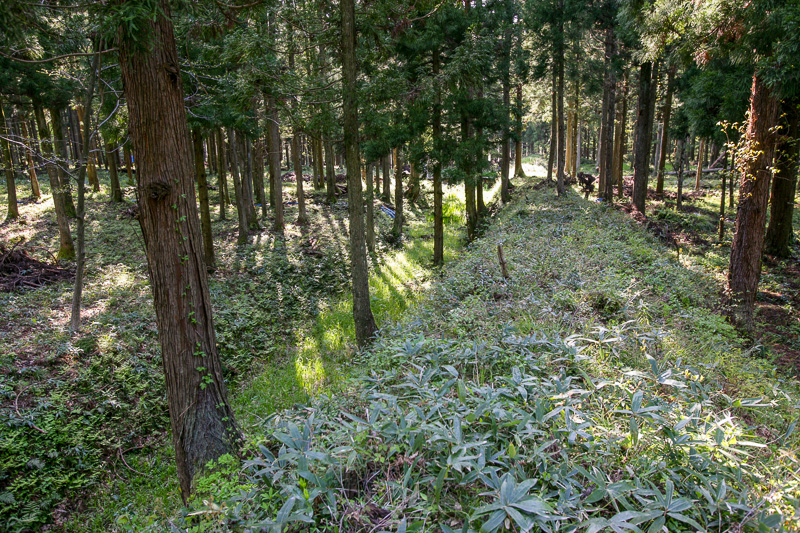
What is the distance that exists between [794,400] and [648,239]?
31.7 ft

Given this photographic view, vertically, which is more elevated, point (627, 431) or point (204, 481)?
point (627, 431)

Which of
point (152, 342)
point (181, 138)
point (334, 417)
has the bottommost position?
point (152, 342)

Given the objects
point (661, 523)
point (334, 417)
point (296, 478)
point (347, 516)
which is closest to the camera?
point (661, 523)

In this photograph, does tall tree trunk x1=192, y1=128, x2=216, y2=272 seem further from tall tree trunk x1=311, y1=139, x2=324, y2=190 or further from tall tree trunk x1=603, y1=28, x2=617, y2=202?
tall tree trunk x1=603, y1=28, x2=617, y2=202

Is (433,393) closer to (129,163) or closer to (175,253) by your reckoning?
(175,253)

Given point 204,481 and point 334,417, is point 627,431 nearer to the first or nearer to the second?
point 334,417

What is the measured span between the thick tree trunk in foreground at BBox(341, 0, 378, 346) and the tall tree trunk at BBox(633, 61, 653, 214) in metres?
12.9

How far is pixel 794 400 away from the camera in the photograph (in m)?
3.85

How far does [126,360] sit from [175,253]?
4066 millimetres

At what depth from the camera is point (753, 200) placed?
24.3ft

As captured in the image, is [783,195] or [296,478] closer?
[296,478]

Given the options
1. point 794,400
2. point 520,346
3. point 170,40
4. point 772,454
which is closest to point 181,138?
point 170,40

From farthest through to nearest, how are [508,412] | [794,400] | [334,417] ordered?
[794,400], [334,417], [508,412]

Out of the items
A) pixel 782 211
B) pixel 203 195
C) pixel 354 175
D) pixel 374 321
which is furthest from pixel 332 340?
pixel 782 211
